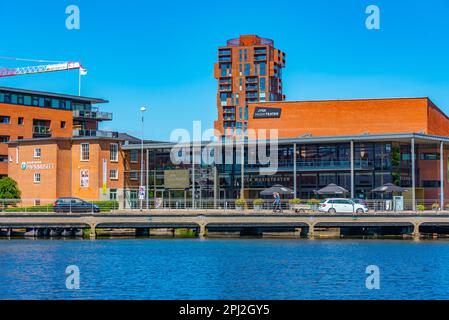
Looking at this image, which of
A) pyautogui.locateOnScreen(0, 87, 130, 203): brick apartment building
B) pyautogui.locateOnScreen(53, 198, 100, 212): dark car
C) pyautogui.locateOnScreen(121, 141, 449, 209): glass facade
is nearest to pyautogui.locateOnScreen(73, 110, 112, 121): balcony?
pyautogui.locateOnScreen(0, 87, 130, 203): brick apartment building

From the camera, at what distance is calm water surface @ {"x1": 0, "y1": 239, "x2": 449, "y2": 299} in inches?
1451

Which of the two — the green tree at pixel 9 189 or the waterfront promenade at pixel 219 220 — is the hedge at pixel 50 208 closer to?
the waterfront promenade at pixel 219 220

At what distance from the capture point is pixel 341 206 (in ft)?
238

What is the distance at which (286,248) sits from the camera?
2258 inches

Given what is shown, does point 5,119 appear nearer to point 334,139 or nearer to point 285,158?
point 285,158

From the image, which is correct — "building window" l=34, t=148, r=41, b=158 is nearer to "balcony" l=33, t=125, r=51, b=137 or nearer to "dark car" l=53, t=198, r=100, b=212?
"dark car" l=53, t=198, r=100, b=212

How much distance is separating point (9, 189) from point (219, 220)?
35.1 metres

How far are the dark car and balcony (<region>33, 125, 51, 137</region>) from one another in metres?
38.8

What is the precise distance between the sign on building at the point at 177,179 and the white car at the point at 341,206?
22.7 meters

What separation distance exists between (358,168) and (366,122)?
16.3 metres

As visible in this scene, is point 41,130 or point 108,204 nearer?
point 108,204

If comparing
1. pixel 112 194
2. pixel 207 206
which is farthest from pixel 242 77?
pixel 207 206
